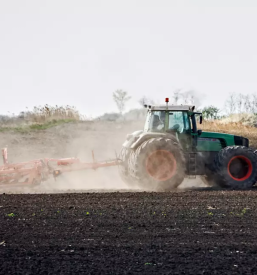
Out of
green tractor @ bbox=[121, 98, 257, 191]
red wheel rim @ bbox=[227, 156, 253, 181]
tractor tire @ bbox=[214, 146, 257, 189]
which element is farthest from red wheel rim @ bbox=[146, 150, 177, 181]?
red wheel rim @ bbox=[227, 156, 253, 181]

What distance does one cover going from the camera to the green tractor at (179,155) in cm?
1244

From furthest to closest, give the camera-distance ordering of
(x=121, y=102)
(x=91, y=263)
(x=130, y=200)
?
(x=121, y=102) < (x=130, y=200) < (x=91, y=263)

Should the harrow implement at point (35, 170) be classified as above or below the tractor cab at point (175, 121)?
below

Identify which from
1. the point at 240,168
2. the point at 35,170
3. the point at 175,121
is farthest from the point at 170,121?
the point at 35,170

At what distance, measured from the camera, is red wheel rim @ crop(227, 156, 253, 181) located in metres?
13.2

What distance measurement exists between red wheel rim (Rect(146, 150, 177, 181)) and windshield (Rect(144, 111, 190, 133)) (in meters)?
0.79

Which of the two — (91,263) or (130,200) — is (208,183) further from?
(91,263)

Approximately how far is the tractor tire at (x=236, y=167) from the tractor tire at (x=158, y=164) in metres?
1.07

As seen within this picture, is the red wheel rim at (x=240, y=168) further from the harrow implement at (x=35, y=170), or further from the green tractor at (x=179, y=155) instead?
the harrow implement at (x=35, y=170)

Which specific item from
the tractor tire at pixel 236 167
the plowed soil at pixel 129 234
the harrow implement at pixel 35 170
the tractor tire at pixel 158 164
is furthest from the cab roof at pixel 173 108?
the plowed soil at pixel 129 234

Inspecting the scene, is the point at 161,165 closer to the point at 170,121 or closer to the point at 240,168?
the point at 170,121

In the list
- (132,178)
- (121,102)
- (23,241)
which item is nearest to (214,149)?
(132,178)

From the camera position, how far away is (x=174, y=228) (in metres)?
8.09

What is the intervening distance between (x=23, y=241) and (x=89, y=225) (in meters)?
1.35
